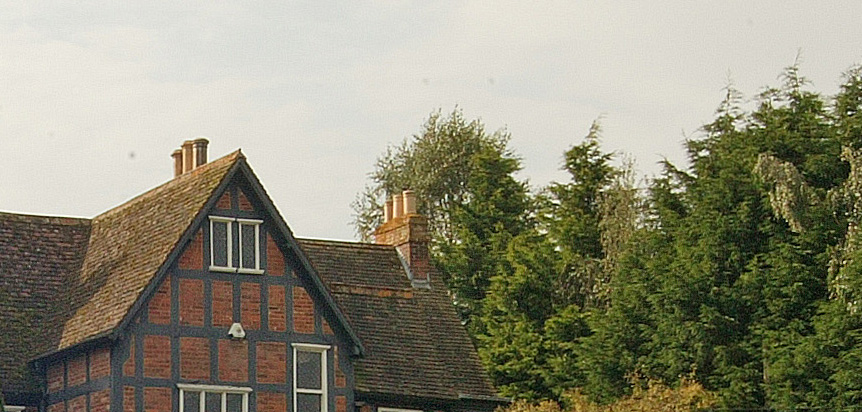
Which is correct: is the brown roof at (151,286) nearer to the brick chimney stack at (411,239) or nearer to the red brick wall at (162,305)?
the brick chimney stack at (411,239)

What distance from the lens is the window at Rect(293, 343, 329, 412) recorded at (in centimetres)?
4100

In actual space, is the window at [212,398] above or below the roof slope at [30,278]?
below

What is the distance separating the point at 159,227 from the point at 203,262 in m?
1.45

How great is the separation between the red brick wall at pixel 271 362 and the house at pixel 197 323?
0.09 ft

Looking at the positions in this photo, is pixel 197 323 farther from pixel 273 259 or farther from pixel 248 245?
pixel 273 259

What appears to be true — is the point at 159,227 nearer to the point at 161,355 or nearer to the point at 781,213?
the point at 161,355

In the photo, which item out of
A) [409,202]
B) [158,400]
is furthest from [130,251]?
[409,202]

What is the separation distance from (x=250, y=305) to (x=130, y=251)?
2.81 metres

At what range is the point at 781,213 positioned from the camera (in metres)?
50.2

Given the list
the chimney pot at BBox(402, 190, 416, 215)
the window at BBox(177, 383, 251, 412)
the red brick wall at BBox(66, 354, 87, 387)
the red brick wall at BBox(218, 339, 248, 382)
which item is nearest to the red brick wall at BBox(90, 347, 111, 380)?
the red brick wall at BBox(66, 354, 87, 387)

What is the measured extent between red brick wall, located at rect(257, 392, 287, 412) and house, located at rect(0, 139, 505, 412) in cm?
3

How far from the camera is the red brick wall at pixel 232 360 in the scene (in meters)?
40.0

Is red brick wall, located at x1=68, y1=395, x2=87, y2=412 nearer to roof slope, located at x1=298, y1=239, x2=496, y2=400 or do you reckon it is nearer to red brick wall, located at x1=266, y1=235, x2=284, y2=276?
red brick wall, located at x1=266, y1=235, x2=284, y2=276

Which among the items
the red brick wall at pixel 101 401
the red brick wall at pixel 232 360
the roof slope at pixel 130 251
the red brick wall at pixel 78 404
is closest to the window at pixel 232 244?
the roof slope at pixel 130 251
